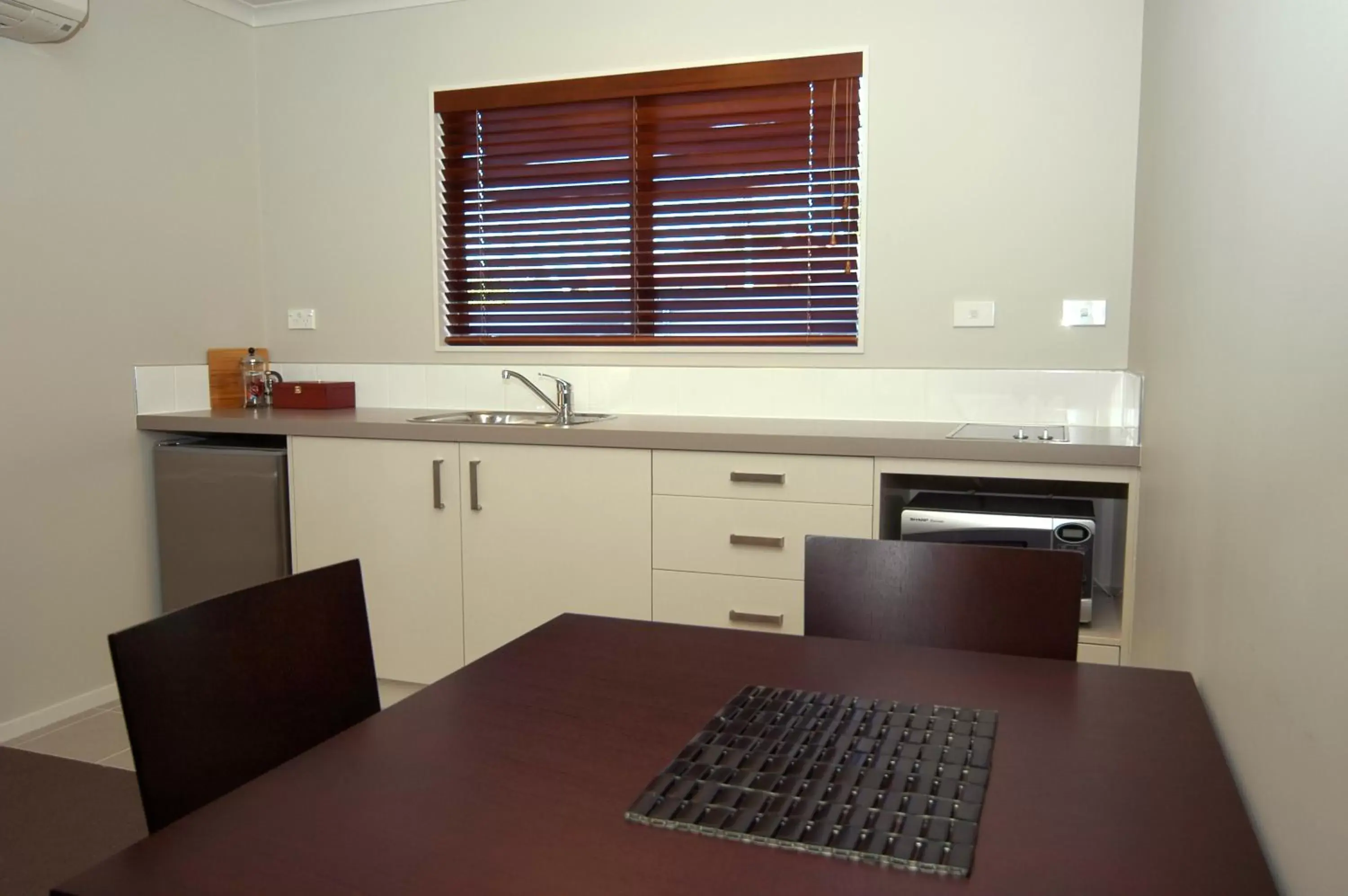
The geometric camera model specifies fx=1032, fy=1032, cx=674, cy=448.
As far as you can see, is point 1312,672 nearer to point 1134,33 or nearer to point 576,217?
point 1134,33

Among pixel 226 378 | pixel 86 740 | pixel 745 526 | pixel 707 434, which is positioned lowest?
pixel 86 740

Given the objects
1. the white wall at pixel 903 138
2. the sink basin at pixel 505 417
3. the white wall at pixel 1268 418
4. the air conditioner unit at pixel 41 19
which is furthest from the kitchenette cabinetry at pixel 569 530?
the air conditioner unit at pixel 41 19

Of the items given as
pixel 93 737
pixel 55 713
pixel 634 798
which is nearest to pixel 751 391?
pixel 93 737

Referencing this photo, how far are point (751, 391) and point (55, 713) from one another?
8.10 ft

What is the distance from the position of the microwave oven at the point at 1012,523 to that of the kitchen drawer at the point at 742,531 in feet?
0.53

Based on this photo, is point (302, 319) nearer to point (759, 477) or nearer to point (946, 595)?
point (759, 477)

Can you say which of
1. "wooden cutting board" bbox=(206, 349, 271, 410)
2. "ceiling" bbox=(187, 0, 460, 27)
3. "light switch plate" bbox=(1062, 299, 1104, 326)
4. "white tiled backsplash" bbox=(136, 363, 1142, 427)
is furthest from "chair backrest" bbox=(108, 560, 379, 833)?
"ceiling" bbox=(187, 0, 460, 27)

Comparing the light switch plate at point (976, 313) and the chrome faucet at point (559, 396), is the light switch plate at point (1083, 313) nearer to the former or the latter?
the light switch plate at point (976, 313)

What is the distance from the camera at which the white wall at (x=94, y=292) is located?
10.4 feet

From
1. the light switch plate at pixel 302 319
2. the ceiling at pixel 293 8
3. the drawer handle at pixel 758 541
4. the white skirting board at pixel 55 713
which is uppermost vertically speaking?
the ceiling at pixel 293 8

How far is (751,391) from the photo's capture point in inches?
138

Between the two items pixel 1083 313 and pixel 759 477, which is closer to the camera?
pixel 759 477

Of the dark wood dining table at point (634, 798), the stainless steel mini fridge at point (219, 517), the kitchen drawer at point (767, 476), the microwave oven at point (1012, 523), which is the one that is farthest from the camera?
the stainless steel mini fridge at point (219, 517)

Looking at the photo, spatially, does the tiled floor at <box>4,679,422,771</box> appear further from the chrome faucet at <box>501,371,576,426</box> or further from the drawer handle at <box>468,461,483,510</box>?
the chrome faucet at <box>501,371,576,426</box>
